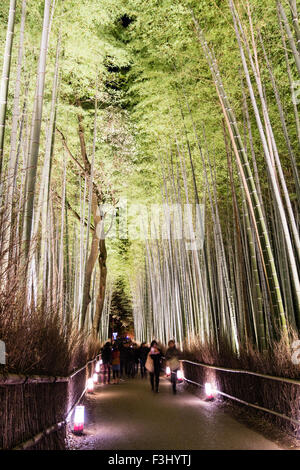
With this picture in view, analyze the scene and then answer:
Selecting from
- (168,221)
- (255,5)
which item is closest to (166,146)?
(168,221)

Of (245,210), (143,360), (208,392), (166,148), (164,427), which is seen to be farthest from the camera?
(143,360)

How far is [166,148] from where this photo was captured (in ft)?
29.2

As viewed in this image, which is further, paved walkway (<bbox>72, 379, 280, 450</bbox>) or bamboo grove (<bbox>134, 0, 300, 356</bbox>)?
bamboo grove (<bbox>134, 0, 300, 356</bbox>)

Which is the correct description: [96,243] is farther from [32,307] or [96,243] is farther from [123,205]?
[32,307]

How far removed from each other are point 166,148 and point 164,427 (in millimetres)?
6612

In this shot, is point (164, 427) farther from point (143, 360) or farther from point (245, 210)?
point (143, 360)

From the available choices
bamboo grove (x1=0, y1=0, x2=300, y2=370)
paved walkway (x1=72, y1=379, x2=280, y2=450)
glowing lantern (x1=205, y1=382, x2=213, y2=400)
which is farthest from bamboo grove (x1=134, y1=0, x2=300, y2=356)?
paved walkway (x1=72, y1=379, x2=280, y2=450)

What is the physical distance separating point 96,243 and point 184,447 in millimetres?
7805

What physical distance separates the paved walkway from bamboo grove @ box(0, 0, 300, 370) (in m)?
1.03

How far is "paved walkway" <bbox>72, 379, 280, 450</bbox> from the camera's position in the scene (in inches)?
119

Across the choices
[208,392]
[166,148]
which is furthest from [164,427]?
[166,148]

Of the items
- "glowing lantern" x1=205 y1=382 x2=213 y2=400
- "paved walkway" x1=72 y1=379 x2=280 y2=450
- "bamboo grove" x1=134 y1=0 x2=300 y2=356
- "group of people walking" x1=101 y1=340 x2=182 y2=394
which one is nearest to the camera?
"paved walkway" x1=72 y1=379 x2=280 y2=450

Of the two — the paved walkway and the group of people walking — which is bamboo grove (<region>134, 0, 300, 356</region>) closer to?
the group of people walking

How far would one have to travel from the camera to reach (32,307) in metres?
2.71
